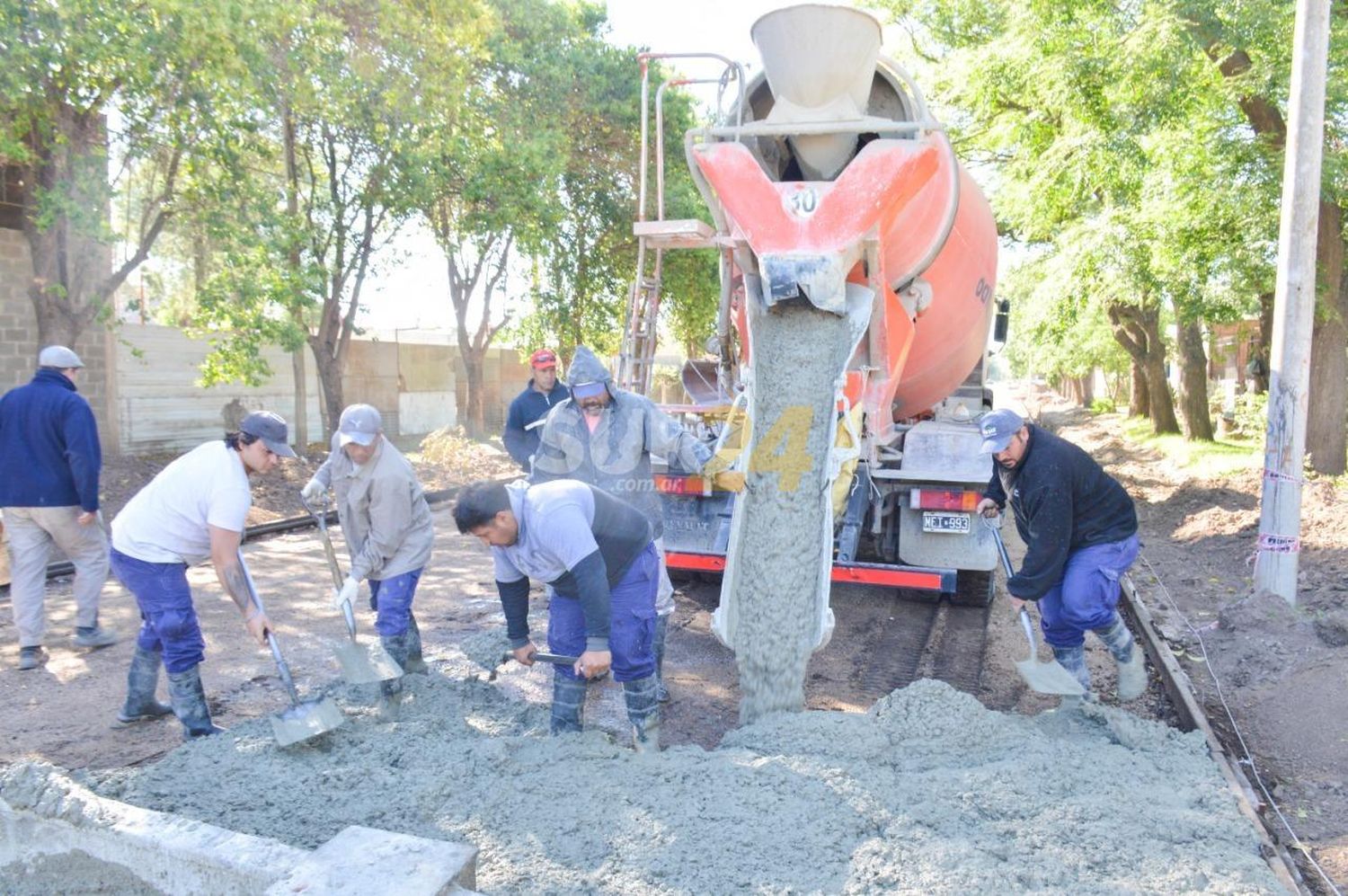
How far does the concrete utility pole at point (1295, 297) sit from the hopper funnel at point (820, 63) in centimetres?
296

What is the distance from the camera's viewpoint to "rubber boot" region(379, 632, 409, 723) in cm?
414

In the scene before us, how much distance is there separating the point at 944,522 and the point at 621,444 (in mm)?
2056

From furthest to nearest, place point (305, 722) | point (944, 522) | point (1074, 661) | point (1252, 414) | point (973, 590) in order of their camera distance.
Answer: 1. point (1252, 414)
2. point (973, 590)
3. point (944, 522)
4. point (1074, 661)
5. point (305, 722)

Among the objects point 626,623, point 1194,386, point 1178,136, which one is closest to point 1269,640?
point 626,623

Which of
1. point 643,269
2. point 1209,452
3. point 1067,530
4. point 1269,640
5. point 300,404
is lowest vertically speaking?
point 1269,640

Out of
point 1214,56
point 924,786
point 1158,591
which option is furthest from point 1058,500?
point 1214,56

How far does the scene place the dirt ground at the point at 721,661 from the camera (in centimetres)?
412

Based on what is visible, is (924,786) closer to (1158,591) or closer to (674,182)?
(1158,591)

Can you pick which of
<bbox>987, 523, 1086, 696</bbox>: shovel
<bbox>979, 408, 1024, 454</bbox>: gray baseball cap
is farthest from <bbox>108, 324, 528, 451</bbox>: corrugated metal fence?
<bbox>987, 523, 1086, 696</bbox>: shovel

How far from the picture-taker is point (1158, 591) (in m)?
7.24

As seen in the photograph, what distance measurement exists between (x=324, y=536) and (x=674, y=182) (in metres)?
12.6

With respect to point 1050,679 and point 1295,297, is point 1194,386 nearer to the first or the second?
point 1295,297

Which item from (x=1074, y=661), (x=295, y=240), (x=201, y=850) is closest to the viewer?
(x=201, y=850)

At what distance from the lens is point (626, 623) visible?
3805 millimetres
